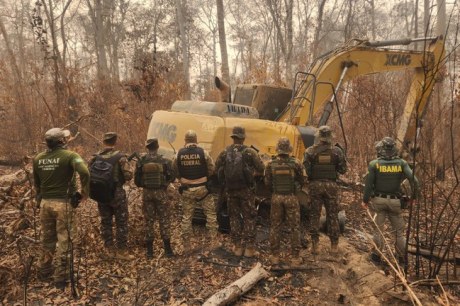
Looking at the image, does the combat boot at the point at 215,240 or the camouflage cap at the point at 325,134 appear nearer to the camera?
the camouflage cap at the point at 325,134

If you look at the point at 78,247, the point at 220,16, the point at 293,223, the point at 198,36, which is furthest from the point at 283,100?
the point at 198,36

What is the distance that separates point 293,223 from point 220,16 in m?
10.6

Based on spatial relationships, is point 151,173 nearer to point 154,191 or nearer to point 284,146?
point 154,191

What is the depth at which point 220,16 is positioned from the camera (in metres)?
14.1

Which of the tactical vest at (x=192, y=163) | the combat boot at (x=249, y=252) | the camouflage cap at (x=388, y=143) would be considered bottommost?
the combat boot at (x=249, y=252)

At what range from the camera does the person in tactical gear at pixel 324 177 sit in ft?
19.5

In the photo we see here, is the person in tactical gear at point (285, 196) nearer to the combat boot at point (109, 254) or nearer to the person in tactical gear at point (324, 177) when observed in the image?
the person in tactical gear at point (324, 177)

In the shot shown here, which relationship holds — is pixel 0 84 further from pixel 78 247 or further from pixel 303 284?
pixel 303 284

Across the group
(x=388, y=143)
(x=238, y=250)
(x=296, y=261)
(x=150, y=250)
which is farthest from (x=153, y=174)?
(x=388, y=143)

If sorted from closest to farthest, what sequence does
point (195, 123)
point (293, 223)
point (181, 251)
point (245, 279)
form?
point (245, 279) → point (293, 223) → point (181, 251) → point (195, 123)

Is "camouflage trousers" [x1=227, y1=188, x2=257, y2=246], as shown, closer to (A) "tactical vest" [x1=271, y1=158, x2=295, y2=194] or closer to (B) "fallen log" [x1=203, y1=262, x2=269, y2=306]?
(A) "tactical vest" [x1=271, y1=158, x2=295, y2=194]

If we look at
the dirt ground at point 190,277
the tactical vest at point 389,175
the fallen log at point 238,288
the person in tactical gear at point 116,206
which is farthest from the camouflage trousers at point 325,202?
the person in tactical gear at point 116,206

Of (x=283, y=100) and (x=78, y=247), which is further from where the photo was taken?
(x=283, y=100)

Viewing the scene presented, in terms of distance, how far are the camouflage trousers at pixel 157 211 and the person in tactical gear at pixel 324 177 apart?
7.63 ft
